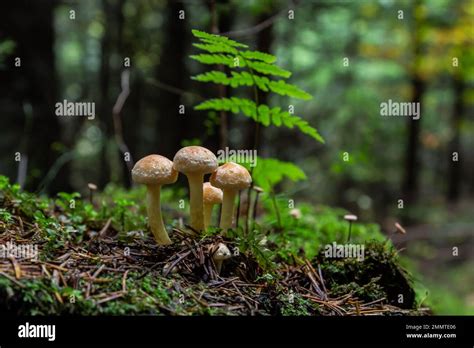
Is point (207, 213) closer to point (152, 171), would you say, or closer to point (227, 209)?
point (227, 209)

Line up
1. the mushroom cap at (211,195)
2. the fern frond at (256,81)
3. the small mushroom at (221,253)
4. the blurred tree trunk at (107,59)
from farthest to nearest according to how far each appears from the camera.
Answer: the blurred tree trunk at (107,59)
the fern frond at (256,81)
the mushroom cap at (211,195)
the small mushroom at (221,253)

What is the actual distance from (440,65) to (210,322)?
1131 centimetres

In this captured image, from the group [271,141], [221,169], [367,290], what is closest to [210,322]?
[221,169]

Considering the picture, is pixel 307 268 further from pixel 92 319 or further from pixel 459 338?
pixel 92 319

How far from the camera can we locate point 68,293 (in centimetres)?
182

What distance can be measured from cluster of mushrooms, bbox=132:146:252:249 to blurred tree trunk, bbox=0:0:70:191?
396 centimetres

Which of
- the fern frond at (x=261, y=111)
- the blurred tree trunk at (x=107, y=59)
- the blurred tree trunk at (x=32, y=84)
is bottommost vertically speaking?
the fern frond at (x=261, y=111)

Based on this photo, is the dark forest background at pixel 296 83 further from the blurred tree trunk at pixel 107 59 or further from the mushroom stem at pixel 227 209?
the mushroom stem at pixel 227 209

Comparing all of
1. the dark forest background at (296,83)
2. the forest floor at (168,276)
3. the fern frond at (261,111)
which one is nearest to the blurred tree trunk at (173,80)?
the dark forest background at (296,83)

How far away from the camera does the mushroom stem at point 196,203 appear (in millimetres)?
2463

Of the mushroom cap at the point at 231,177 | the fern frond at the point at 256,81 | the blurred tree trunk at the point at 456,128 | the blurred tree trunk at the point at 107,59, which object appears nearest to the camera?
the mushroom cap at the point at 231,177

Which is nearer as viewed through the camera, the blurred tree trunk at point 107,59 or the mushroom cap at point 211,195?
the mushroom cap at point 211,195

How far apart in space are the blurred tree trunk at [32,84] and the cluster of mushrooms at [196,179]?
156 inches

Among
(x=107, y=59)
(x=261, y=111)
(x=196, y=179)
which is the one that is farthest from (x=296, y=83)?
(x=196, y=179)
